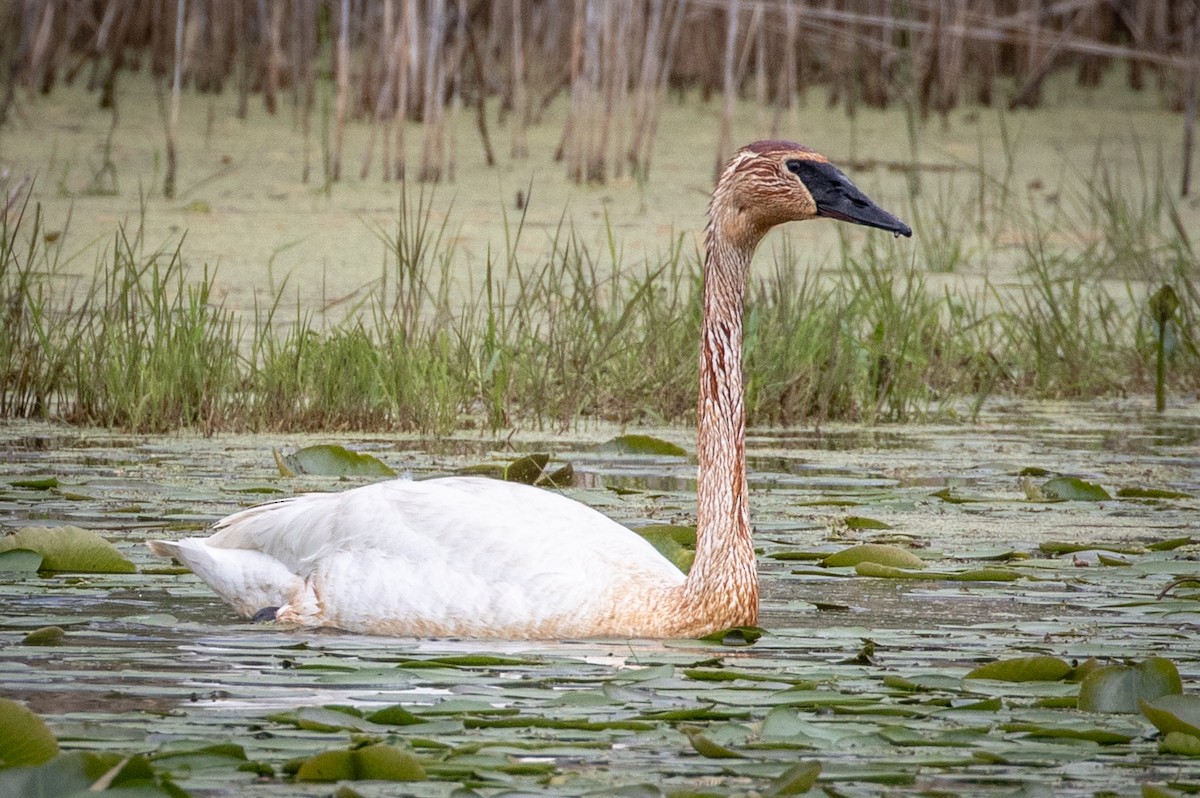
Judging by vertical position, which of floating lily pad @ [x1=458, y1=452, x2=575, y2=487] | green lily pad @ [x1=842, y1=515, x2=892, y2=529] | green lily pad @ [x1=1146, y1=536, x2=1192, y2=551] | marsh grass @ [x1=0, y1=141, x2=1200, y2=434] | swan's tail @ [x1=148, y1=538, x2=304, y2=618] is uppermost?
marsh grass @ [x1=0, y1=141, x2=1200, y2=434]

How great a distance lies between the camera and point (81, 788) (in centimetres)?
261

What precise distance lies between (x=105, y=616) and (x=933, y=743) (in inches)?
71.2

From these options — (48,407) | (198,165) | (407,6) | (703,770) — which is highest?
(407,6)

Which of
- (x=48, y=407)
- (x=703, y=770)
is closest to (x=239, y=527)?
(x=703, y=770)

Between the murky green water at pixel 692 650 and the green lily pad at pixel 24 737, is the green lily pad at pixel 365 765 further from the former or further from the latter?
the green lily pad at pixel 24 737

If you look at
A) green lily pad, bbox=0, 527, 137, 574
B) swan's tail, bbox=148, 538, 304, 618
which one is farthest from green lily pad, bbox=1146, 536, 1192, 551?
green lily pad, bbox=0, 527, 137, 574

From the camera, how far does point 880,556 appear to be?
461cm

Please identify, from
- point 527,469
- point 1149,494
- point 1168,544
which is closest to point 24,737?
point 527,469

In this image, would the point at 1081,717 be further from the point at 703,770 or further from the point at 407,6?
the point at 407,6

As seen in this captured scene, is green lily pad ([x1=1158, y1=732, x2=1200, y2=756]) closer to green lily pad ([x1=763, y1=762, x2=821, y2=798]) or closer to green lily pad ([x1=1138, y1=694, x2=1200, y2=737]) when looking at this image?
green lily pad ([x1=1138, y1=694, x2=1200, y2=737])

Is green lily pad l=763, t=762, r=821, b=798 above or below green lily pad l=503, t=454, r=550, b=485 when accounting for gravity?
below

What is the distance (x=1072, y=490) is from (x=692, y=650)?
1845 mm

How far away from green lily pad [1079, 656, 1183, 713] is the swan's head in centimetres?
138

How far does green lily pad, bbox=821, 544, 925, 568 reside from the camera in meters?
4.59
